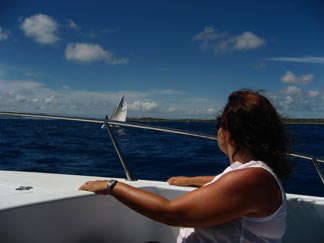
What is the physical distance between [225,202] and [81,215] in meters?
0.76

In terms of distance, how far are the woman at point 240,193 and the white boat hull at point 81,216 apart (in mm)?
349

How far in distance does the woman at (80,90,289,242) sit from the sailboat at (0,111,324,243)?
35 cm

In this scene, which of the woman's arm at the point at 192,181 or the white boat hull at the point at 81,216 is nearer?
the white boat hull at the point at 81,216

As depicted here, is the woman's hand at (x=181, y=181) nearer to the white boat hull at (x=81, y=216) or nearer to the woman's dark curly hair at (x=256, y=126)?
the white boat hull at (x=81, y=216)

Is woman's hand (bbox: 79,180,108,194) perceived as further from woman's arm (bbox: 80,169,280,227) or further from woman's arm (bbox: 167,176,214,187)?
woman's arm (bbox: 167,176,214,187)

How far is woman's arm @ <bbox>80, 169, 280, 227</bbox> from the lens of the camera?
1106 mm

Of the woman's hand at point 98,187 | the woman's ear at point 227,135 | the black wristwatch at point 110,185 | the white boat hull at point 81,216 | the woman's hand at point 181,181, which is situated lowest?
the white boat hull at point 81,216

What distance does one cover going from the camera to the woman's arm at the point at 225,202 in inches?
43.6

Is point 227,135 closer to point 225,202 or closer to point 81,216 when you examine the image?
point 225,202

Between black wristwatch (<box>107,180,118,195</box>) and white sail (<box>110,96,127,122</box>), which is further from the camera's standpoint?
white sail (<box>110,96,127,122</box>)

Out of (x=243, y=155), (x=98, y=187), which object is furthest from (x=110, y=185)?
(x=243, y=155)

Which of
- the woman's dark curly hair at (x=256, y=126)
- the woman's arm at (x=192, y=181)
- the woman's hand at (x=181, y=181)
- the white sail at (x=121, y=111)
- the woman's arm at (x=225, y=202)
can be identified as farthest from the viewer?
the white sail at (x=121, y=111)

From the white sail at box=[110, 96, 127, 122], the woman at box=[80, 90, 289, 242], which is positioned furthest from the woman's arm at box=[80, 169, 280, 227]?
the white sail at box=[110, 96, 127, 122]

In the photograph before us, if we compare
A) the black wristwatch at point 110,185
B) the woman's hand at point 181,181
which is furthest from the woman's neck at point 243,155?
the woman's hand at point 181,181
